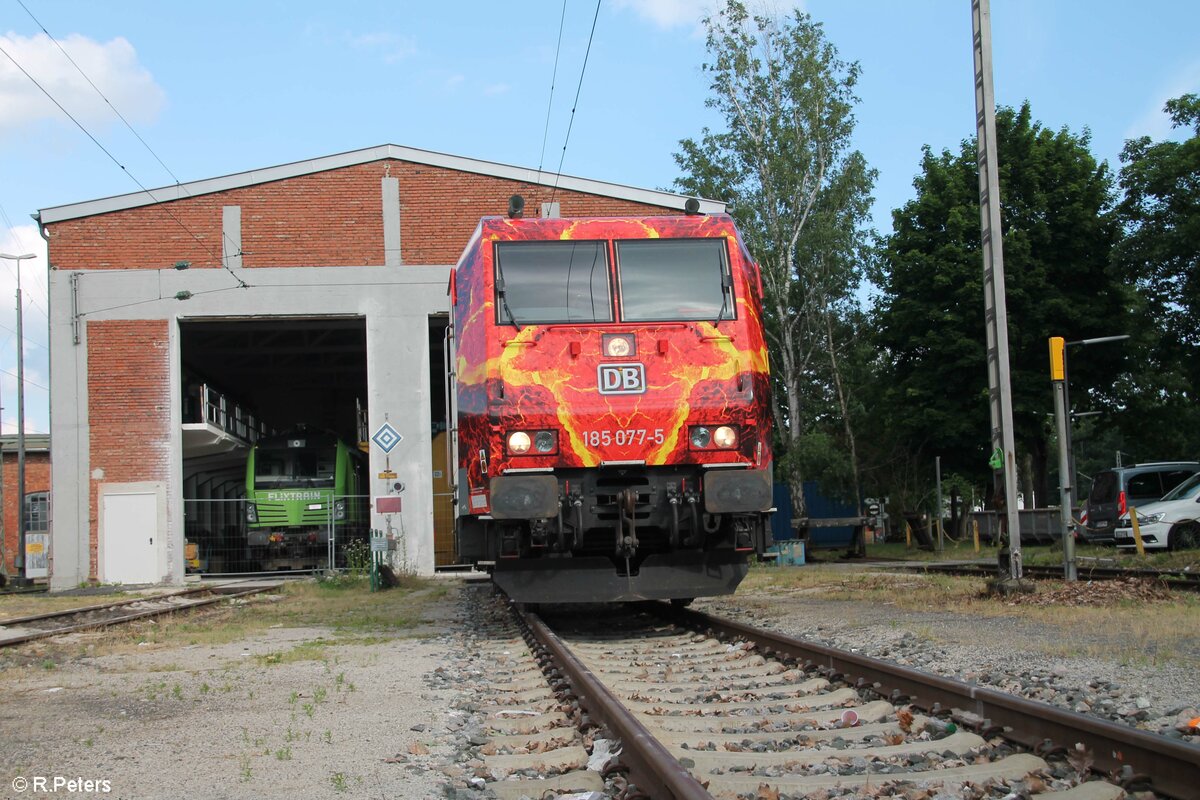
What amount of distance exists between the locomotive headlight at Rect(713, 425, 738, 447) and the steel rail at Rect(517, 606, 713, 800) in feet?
11.0

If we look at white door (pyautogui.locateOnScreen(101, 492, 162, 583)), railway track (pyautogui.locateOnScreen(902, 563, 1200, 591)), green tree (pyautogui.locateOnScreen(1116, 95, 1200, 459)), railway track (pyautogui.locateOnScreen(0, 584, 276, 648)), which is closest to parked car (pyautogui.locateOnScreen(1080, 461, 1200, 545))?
green tree (pyautogui.locateOnScreen(1116, 95, 1200, 459))

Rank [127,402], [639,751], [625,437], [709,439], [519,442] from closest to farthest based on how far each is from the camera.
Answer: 1. [639,751]
2. [519,442]
3. [625,437]
4. [709,439]
5. [127,402]

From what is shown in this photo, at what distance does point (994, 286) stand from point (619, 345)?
5.04 metres

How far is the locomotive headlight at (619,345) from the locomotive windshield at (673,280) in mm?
210

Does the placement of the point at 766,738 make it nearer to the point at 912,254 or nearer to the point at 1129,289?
the point at 1129,289

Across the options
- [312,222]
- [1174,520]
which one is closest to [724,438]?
[1174,520]

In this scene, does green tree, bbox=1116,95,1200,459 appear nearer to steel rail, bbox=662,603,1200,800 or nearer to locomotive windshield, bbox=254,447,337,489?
locomotive windshield, bbox=254,447,337,489

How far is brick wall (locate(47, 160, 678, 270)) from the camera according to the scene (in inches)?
1010

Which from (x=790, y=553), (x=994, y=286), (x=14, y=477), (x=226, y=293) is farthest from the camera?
(x=14, y=477)

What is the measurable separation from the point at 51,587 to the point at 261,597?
7761mm

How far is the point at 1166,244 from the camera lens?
2777 centimetres

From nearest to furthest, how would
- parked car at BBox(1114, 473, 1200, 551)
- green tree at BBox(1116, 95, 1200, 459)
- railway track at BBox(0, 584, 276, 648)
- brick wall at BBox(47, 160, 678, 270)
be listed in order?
railway track at BBox(0, 584, 276, 648) < parked car at BBox(1114, 473, 1200, 551) < brick wall at BBox(47, 160, 678, 270) < green tree at BBox(1116, 95, 1200, 459)

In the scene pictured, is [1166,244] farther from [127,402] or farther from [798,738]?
[798,738]

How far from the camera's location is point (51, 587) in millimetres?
25141
